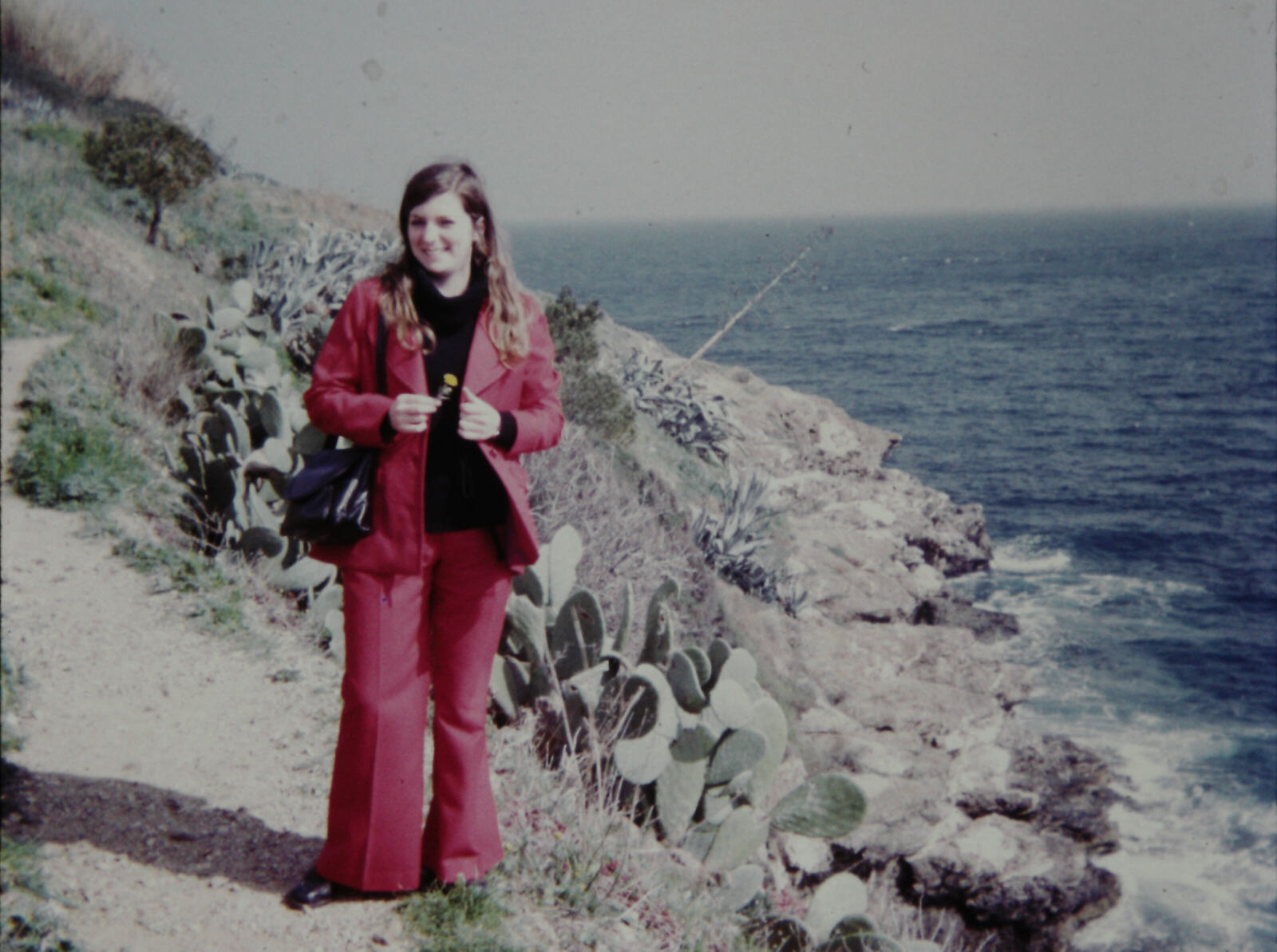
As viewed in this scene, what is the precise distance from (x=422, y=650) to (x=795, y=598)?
9058 mm

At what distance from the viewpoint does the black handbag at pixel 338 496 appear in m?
2.45

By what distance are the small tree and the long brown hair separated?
962cm

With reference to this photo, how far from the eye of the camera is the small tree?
1102cm

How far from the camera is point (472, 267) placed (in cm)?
259

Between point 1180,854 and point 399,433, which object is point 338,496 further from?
point 1180,854

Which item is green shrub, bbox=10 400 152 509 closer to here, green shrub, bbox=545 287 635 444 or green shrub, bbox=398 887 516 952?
green shrub, bbox=398 887 516 952

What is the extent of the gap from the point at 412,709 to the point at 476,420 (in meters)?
0.79

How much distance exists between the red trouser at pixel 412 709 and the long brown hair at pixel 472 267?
1.62ft

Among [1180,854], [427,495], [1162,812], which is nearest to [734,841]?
[427,495]

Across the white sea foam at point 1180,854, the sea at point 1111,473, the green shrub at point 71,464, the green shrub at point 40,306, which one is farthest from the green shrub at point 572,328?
the white sea foam at point 1180,854

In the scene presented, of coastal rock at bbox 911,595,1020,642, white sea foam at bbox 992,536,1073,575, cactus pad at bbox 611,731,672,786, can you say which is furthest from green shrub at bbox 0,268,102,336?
white sea foam at bbox 992,536,1073,575

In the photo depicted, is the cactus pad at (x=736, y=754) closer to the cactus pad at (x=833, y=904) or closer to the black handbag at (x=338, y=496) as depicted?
the cactus pad at (x=833, y=904)

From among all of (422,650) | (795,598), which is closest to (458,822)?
(422,650)

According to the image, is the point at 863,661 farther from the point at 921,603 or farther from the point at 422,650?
the point at 422,650
